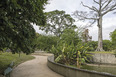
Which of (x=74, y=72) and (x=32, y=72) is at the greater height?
(x=74, y=72)

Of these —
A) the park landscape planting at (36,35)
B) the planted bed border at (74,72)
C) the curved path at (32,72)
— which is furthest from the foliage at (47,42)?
the planted bed border at (74,72)

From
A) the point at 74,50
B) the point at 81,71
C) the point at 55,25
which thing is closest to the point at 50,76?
the point at 81,71

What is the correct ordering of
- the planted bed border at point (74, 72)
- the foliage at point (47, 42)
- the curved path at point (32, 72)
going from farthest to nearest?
the foliage at point (47, 42) → the curved path at point (32, 72) → the planted bed border at point (74, 72)

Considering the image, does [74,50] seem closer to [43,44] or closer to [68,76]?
[68,76]

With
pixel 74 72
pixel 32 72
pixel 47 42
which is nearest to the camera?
pixel 74 72

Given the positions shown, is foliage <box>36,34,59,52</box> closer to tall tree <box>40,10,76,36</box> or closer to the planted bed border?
tall tree <box>40,10,76,36</box>

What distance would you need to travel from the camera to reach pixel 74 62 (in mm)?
10586

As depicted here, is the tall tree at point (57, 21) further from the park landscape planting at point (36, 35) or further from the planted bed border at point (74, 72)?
the planted bed border at point (74, 72)

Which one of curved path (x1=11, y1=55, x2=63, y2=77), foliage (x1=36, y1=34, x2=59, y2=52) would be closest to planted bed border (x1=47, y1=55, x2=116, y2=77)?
curved path (x1=11, y1=55, x2=63, y2=77)

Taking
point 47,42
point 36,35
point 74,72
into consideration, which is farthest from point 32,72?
point 47,42

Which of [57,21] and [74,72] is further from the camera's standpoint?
[57,21]

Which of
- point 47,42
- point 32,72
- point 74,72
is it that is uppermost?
point 47,42

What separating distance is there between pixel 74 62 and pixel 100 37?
1413cm

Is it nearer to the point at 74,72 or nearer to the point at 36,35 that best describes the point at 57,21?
the point at 36,35
